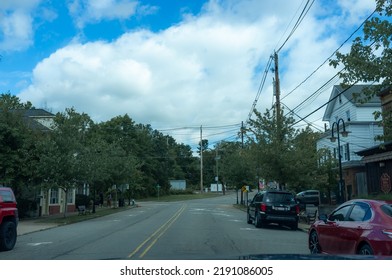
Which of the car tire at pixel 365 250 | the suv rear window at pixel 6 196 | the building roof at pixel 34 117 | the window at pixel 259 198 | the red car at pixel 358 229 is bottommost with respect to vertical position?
the car tire at pixel 365 250

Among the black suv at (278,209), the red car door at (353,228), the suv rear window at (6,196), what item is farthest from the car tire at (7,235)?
the black suv at (278,209)

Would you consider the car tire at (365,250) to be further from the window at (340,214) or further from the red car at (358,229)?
the window at (340,214)

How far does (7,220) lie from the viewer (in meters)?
13.7

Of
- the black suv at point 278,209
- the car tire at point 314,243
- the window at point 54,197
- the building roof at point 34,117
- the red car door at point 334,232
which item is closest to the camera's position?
the red car door at point 334,232

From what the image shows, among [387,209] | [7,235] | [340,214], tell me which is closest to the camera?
[387,209]

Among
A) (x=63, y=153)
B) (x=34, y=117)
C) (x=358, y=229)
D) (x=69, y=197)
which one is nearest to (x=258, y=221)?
(x=358, y=229)

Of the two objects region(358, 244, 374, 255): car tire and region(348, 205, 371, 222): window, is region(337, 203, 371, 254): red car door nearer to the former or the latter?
region(348, 205, 371, 222): window

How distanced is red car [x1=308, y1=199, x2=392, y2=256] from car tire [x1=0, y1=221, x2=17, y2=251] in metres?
9.12

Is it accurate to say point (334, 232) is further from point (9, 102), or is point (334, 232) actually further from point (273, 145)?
point (9, 102)

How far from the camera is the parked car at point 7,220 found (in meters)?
13.0

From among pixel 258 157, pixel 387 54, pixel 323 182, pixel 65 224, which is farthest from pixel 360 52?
pixel 65 224

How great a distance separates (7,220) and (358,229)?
10.6m
